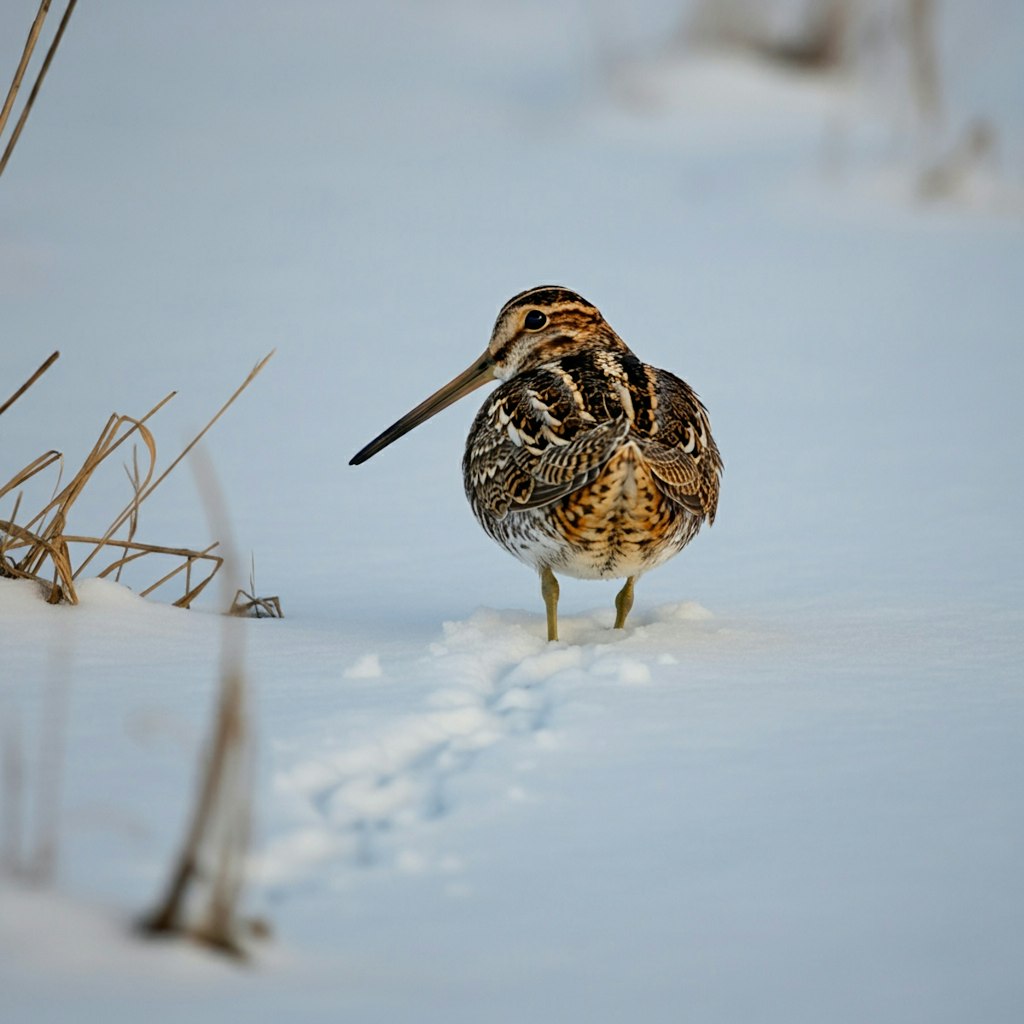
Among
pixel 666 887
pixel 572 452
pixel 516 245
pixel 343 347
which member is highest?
pixel 516 245

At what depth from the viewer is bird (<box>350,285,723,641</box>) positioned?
10.8ft

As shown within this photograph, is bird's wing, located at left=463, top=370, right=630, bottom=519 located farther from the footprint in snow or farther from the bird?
the footprint in snow

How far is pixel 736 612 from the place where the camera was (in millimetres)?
3900

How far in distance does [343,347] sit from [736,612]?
3.16 m

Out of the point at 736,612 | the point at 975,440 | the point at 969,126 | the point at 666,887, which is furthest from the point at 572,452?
the point at 969,126

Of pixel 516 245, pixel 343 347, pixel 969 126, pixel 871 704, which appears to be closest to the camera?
pixel 871 704

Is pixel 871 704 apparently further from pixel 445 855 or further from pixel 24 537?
pixel 24 537

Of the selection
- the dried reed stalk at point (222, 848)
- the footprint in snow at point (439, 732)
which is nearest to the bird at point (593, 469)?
the footprint in snow at point (439, 732)

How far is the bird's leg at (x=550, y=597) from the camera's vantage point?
Result: 11.9 ft

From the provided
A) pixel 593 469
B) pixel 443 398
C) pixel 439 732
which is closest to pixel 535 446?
pixel 593 469

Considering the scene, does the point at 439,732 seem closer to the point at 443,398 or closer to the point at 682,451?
the point at 682,451

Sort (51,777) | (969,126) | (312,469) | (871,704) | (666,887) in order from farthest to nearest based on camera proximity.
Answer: (969,126)
(312,469)
(871,704)
(51,777)
(666,887)

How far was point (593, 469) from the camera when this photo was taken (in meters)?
3.25

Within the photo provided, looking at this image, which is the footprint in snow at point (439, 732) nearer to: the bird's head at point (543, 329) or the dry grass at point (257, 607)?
the dry grass at point (257, 607)
